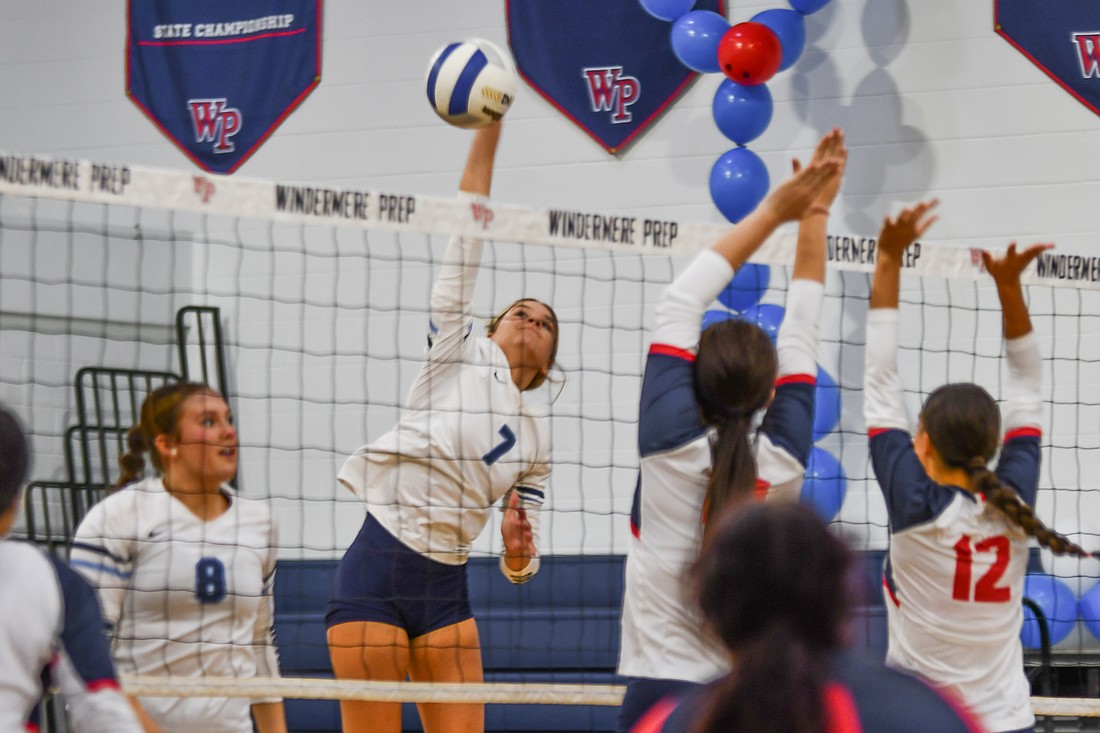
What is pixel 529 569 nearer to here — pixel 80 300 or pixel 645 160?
→ pixel 645 160

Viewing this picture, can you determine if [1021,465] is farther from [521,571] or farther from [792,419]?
[521,571]

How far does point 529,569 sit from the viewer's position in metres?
4.27

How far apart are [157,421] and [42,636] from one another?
1.50 m

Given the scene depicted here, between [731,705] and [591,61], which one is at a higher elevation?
[591,61]

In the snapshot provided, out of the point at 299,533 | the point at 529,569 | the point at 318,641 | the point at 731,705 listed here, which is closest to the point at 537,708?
the point at 318,641

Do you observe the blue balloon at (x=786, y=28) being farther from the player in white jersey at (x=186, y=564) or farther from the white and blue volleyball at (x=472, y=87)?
the player in white jersey at (x=186, y=564)

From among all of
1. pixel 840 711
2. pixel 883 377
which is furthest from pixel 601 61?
pixel 840 711

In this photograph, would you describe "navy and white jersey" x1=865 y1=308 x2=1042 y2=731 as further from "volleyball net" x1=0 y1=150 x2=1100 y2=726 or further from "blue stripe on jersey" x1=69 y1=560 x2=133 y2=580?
"volleyball net" x1=0 y1=150 x2=1100 y2=726

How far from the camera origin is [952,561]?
300 centimetres

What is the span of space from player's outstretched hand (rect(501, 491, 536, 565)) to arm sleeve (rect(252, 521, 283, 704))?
791 mm

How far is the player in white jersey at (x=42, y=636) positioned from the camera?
7.02 feet

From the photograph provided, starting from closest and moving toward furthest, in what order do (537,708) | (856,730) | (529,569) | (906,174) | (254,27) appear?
(856,730) → (529,569) → (537,708) → (906,174) → (254,27)

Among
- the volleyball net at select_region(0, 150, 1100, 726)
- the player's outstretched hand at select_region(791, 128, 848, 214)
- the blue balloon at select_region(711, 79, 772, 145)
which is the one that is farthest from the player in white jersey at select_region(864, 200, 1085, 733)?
the blue balloon at select_region(711, 79, 772, 145)

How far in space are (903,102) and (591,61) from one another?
1.83 meters
